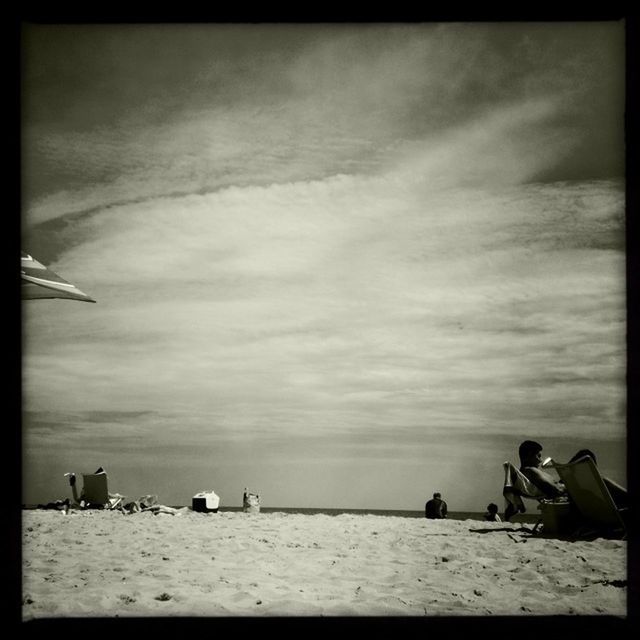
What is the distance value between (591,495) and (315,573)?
74.1 inches

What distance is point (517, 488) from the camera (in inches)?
237

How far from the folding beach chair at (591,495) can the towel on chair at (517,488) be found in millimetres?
674

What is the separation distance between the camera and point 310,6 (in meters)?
2.70

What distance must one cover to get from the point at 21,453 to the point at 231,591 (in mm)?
1784

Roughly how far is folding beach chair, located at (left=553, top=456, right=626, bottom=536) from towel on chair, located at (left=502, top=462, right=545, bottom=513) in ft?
2.21

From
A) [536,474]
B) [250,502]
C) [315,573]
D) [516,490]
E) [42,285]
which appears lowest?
[250,502]

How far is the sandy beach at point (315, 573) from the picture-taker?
12.0 feet

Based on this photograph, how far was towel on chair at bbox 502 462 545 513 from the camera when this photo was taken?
596 centimetres

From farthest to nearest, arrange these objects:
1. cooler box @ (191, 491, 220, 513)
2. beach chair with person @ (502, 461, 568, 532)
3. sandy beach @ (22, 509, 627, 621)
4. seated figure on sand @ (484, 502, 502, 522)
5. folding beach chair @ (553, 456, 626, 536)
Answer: cooler box @ (191, 491, 220, 513)
seated figure on sand @ (484, 502, 502, 522)
beach chair with person @ (502, 461, 568, 532)
folding beach chair @ (553, 456, 626, 536)
sandy beach @ (22, 509, 627, 621)

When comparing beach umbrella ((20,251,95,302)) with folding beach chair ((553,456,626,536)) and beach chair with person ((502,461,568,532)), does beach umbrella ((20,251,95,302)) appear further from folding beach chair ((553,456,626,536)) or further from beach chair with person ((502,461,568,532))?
beach chair with person ((502,461,568,532))

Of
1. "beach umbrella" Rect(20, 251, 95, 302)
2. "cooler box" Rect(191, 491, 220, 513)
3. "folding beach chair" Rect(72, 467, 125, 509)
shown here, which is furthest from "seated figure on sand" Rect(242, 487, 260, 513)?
"beach umbrella" Rect(20, 251, 95, 302)

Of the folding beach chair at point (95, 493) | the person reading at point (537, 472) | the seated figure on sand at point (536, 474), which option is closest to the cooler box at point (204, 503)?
the folding beach chair at point (95, 493)

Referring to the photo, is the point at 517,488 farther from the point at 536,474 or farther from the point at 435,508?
the point at 435,508

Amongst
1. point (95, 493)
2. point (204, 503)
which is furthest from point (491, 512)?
point (95, 493)
